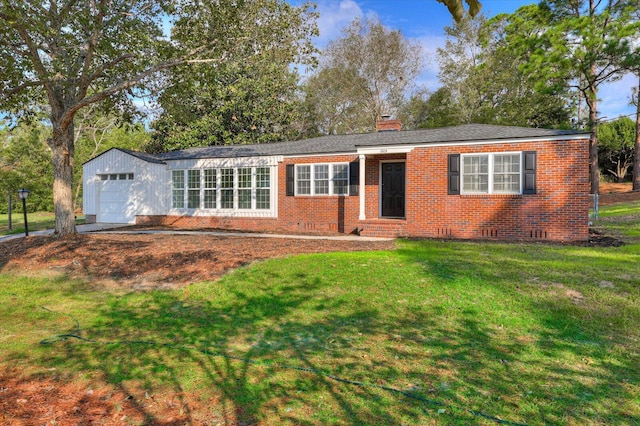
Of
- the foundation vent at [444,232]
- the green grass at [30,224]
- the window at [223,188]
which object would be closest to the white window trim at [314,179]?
the window at [223,188]

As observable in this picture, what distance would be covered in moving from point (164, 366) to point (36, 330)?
248cm

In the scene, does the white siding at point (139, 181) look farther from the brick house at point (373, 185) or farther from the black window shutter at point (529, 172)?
the black window shutter at point (529, 172)

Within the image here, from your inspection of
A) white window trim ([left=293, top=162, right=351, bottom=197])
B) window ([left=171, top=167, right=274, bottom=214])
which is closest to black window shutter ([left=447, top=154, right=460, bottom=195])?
white window trim ([left=293, top=162, right=351, bottom=197])

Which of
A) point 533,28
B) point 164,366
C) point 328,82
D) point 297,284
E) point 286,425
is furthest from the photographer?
point 328,82

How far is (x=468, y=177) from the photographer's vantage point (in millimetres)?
12352

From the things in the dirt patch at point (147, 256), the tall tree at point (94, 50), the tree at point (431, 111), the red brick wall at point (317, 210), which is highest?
the tree at point (431, 111)

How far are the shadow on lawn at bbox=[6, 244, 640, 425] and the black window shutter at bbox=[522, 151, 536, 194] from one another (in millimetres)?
6406

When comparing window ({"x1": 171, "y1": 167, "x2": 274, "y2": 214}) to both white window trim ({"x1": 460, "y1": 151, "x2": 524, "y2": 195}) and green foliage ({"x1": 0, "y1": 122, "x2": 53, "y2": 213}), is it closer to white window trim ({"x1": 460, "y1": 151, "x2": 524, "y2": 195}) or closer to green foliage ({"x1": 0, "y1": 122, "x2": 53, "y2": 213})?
white window trim ({"x1": 460, "y1": 151, "x2": 524, "y2": 195})

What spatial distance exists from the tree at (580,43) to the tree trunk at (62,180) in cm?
2536

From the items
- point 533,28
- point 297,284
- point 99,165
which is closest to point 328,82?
point 533,28

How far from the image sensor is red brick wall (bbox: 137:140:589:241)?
443 inches

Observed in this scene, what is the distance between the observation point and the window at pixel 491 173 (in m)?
11.8

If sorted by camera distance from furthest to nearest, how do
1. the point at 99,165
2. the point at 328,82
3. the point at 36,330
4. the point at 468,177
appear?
1. the point at 328,82
2. the point at 99,165
3. the point at 468,177
4. the point at 36,330

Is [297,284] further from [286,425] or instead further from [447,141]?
[447,141]
